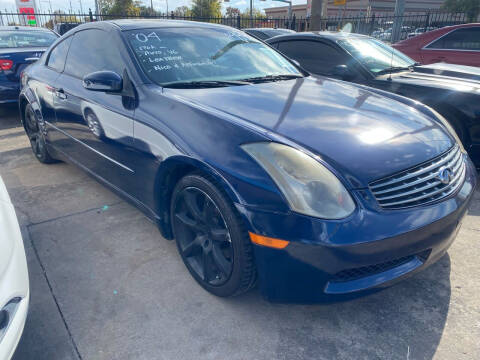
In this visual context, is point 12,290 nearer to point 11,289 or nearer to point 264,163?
point 11,289

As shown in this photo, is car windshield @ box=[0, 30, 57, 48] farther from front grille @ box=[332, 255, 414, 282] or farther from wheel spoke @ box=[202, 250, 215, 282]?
front grille @ box=[332, 255, 414, 282]

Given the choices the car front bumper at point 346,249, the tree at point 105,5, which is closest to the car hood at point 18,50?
the car front bumper at point 346,249

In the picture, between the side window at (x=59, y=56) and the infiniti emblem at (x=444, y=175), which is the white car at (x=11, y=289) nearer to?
the infiniti emblem at (x=444, y=175)

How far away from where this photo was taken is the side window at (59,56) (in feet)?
11.5

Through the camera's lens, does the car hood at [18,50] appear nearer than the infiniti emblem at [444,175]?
No

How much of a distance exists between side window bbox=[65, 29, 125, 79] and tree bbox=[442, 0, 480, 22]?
29934 mm

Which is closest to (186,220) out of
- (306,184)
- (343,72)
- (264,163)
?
(264,163)

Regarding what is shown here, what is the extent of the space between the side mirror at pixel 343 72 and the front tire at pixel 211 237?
263 cm

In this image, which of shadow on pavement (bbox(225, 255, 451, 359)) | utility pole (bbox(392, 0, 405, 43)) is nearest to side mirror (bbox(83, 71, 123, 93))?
shadow on pavement (bbox(225, 255, 451, 359))

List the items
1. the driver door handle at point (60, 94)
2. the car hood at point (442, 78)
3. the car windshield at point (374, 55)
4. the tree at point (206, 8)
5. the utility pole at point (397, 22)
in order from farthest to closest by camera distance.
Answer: the tree at point (206, 8) → the utility pole at point (397, 22) → the car windshield at point (374, 55) → the car hood at point (442, 78) → the driver door handle at point (60, 94)

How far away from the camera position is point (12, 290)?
1449 mm

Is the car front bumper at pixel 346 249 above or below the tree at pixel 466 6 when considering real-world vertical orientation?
below

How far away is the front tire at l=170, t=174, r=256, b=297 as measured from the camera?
1.86m

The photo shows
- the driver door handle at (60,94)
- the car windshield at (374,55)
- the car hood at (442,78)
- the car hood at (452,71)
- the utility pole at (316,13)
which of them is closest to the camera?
the driver door handle at (60,94)
